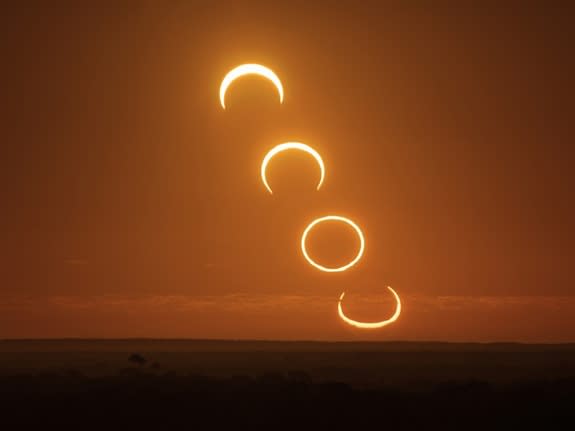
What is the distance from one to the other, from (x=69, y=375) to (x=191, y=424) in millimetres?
33748

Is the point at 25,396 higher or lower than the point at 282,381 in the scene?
lower

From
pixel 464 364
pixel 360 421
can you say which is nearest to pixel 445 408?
pixel 360 421

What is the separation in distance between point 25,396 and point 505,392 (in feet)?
75.8

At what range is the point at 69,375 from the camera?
244ft

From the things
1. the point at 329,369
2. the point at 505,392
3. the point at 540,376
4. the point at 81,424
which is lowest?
the point at 81,424

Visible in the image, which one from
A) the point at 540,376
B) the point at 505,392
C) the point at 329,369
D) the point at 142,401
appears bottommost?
the point at 142,401

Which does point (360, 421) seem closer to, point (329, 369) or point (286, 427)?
point (286, 427)

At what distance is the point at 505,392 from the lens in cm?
5544

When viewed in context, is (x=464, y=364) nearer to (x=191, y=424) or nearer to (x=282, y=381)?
(x=282, y=381)

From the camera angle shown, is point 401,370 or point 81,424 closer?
point 81,424

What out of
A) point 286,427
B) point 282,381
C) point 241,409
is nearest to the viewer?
point 286,427

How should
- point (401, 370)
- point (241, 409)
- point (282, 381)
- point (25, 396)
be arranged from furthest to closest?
point (401, 370) < point (282, 381) < point (25, 396) < point (241, 409)

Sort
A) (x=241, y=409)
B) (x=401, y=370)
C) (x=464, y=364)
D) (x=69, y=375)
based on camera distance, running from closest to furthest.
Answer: (x=241, y=409), (x=69, y=375), (x=401, y=370), (x=464, y=364)

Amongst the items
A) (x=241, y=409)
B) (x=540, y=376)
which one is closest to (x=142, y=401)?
(x=241, y=409)
